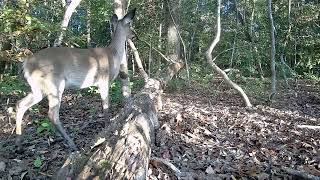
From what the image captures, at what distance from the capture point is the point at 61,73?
18.4 ft

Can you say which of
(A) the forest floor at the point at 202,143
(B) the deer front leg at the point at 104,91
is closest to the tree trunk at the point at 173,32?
(A) the forest floor at the point at 202,143

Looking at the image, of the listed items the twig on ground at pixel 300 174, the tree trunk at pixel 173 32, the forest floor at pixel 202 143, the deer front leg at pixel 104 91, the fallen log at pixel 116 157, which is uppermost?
the tree trunk at pixel 173 32

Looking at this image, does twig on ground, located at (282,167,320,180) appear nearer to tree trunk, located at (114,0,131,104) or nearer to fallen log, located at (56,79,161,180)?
fallen log, located at (56,79,161,180)

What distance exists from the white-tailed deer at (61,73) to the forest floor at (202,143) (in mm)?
433

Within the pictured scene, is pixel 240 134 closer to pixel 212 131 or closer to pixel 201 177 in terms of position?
pixel 212 131

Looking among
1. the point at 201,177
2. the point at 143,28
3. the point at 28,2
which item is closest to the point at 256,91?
the point at 143,28

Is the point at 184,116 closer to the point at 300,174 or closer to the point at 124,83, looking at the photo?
the point at 124,83

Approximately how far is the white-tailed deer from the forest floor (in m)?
0.43

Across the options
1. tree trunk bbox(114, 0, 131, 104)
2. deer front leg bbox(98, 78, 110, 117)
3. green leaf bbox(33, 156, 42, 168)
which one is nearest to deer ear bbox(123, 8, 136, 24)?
tree trunk bbox(114, 0, 131, 104)

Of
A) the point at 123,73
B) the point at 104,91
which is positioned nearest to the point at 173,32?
the point at 123,73

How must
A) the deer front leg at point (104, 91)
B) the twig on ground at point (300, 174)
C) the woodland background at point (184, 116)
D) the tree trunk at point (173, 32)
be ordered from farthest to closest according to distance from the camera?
the tree trunk at point (173, 32)
the deer front leg at point (104, 91)
the woodland background at point (184, 116)
the twig on ground at point (300, 174)

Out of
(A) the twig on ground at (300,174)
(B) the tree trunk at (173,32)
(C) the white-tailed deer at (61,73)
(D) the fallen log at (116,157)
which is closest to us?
(D) the fallen log at (116,157)

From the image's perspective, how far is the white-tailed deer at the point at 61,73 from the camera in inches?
211

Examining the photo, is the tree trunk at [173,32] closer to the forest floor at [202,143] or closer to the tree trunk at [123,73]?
the tree trunk at [123,73]
